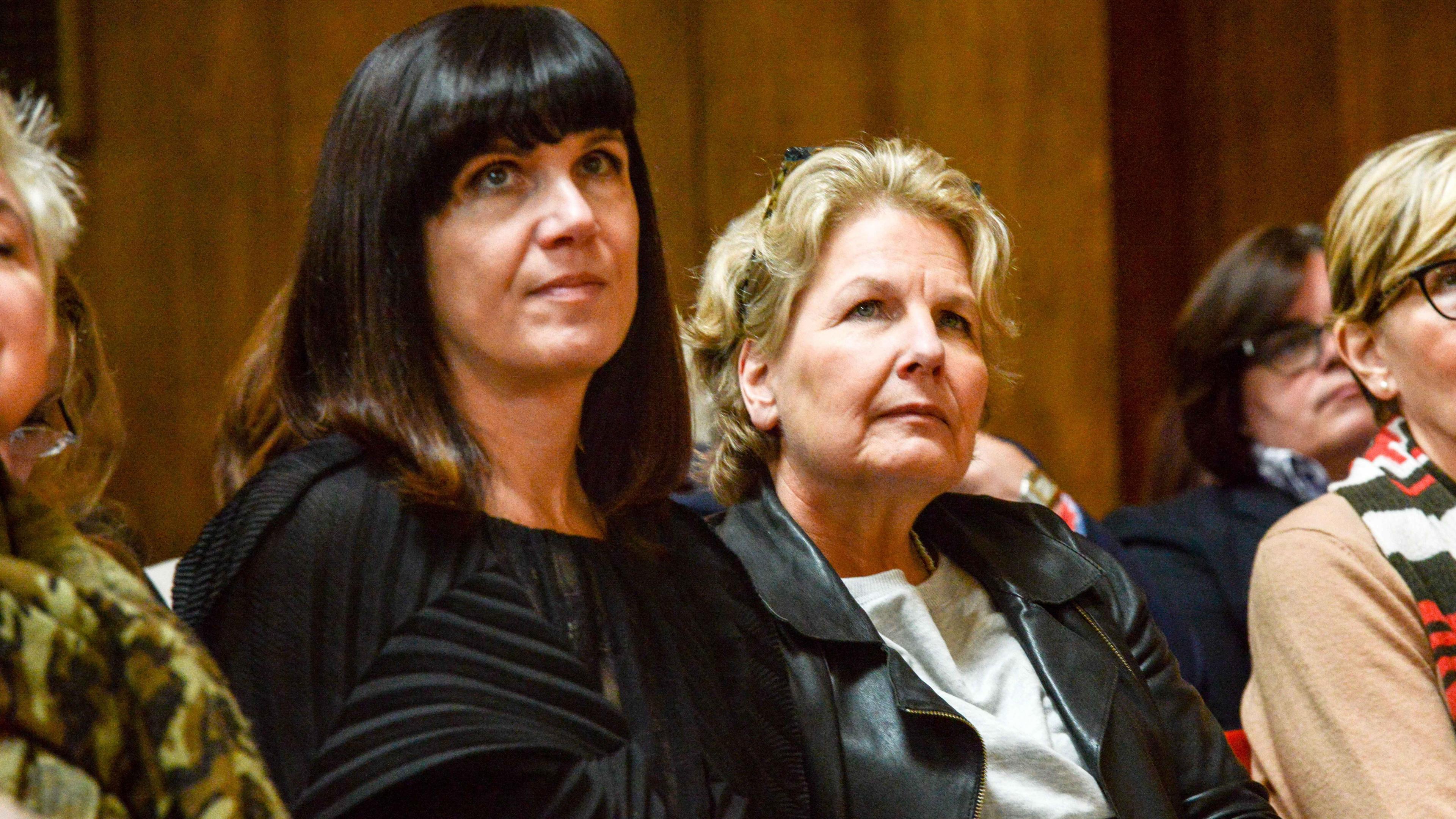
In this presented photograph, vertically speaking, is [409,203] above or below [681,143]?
above

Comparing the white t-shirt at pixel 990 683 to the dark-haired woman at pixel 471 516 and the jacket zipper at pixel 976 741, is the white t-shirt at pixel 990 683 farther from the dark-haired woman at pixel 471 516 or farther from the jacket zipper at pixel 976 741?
the dark-haired woman at pixel 471 516

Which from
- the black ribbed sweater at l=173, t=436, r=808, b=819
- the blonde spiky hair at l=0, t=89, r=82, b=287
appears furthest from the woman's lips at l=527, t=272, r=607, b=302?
the blonde spiky hair at l=0, t=89, r=82, b=287

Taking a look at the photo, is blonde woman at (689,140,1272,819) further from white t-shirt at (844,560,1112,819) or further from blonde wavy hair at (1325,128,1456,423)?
blonde wavy hair at (1325,128,1456,423)

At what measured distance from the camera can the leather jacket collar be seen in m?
1.59

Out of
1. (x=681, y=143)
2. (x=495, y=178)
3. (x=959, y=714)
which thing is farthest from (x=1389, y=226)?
(x=681, y=143)

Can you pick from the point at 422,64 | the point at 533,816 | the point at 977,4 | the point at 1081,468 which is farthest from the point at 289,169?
the point at 533,816

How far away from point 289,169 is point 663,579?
2419 millimetres

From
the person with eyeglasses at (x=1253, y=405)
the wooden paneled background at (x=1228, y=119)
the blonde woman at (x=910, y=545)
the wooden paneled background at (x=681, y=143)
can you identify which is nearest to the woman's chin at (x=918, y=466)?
the blonde woman at (x=910, y=545)

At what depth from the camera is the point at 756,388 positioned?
1837 mm

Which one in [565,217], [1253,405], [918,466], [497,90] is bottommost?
[1253,405]

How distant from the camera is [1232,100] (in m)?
4.05

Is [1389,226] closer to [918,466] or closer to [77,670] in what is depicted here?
[918,466]

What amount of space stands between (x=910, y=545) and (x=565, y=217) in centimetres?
77

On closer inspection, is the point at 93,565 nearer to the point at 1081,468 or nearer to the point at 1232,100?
the point at 1081,468
